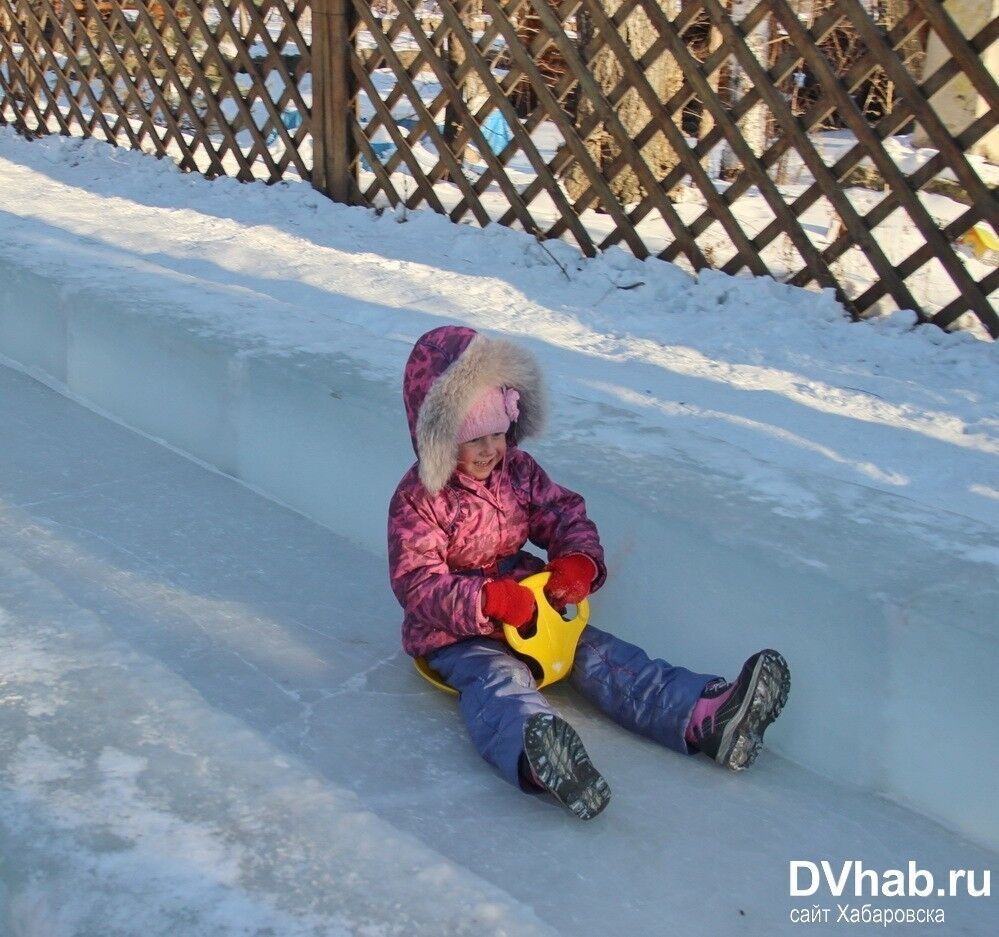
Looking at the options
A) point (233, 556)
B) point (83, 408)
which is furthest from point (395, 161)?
point (233, 556)

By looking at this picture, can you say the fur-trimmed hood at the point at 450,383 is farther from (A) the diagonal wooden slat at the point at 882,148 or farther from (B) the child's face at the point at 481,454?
(A) the diagonal wooden slat at the point at 882,148

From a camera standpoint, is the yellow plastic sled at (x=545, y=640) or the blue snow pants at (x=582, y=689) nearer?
the blue snow pants at (x=582, y=689)

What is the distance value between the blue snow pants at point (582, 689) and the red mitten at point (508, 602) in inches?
3.0

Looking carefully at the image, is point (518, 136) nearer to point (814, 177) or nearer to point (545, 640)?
A: point (814, 177)

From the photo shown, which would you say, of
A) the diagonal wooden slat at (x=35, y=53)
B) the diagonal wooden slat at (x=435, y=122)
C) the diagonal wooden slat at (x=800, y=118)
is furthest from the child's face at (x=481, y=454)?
the diagonal wooden slat at (x=35, y=53)

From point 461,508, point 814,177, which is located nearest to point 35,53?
point 814,177

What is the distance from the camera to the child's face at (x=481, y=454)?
6.93 ft

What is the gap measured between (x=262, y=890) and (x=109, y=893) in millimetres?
182

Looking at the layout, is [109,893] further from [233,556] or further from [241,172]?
[241,172]

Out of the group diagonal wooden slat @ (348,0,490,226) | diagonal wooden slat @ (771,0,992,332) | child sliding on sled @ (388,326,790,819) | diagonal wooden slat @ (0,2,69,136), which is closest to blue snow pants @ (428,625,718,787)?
child sliding on sled @ (388,326,790,819)

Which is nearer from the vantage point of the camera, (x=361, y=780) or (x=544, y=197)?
(x=361, y=780)

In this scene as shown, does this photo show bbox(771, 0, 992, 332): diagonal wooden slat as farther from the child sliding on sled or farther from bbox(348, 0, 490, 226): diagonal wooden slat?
the child sliding on sled

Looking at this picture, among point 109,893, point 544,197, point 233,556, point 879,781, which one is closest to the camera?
point 109,893

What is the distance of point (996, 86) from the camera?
142 inches
